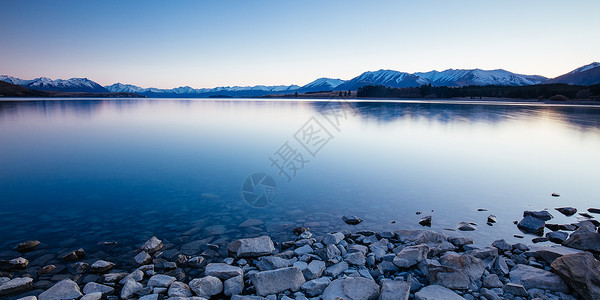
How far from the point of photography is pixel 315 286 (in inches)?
184

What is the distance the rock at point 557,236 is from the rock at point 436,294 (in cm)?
389

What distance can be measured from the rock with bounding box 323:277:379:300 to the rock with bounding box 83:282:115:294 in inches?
131

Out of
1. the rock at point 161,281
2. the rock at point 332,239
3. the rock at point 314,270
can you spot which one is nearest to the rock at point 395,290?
the rock at point 314,270

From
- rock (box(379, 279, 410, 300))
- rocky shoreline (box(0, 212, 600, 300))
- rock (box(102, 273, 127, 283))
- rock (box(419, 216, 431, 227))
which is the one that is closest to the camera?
rock (box(379, 279, 410, 300))

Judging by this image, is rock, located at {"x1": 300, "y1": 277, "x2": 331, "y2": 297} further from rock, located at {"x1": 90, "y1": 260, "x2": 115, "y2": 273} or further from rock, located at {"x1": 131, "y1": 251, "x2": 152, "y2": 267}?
rock, located at {"x1": 90, "y1": 260, "x2": 115, "y2": 273}

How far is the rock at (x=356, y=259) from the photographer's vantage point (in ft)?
17.7

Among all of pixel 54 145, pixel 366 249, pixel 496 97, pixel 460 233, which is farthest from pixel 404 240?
pixel 496 97

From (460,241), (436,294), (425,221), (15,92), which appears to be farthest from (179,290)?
(15,92)

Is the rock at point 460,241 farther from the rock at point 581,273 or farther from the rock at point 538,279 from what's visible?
the rock at point 581,273

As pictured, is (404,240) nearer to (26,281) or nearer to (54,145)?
(26,281)

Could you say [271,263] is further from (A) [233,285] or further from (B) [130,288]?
(B) [130,288]

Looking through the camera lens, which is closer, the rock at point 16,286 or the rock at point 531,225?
the rock at point 16,286

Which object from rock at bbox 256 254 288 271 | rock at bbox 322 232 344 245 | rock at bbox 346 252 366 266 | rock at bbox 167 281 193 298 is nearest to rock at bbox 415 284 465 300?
rock at bbox 346 252 366 266

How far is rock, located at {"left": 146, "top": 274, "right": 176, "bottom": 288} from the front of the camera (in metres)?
4.68
